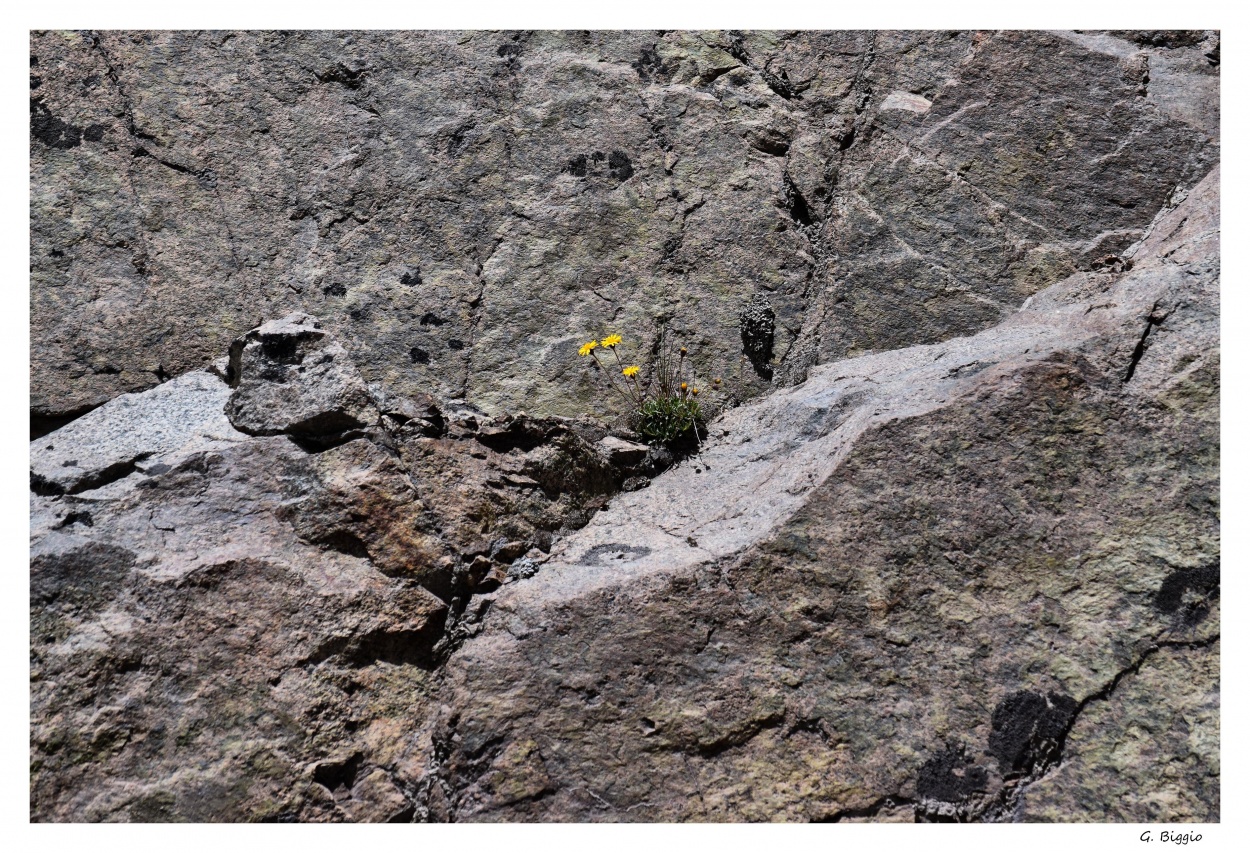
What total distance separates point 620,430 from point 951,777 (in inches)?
81.7

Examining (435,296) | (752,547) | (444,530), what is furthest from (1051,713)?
(435,296)

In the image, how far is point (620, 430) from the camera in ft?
14.5

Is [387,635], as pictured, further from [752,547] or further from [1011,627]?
[1011,627]

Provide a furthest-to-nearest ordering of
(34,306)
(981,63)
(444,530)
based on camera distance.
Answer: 1. (981,63)
2. (34,306)
3. (444,530)

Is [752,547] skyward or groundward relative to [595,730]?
skyward

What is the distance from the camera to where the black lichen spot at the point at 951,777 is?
3107 mm

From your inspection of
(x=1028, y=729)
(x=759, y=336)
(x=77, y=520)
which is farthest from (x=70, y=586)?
(x=1028, y=729)

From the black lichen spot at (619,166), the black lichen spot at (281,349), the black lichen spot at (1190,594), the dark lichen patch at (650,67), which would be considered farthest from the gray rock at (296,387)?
the black lichen spot at (1190,594)

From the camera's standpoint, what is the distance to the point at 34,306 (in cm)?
430

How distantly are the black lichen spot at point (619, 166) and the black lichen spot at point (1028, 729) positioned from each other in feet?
9.91

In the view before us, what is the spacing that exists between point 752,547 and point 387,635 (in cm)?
142

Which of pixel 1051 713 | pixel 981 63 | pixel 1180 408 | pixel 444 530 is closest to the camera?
pixel 1051 713

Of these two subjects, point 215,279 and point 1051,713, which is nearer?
point 1051,713

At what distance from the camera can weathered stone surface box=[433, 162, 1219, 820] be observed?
3133 millimetres
